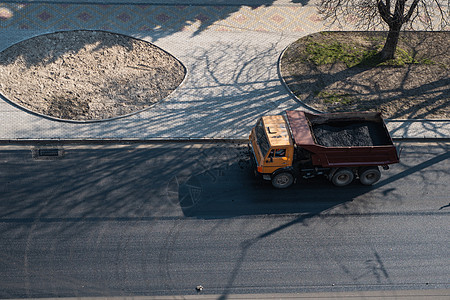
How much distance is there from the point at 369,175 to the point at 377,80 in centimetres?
628

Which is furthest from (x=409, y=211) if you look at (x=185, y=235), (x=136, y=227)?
(x=136, y=227)

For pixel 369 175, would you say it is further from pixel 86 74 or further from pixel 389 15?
pixel 86 74

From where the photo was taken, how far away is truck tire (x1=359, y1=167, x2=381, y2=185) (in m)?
14.2

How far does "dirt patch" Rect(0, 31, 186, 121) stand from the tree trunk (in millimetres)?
9604

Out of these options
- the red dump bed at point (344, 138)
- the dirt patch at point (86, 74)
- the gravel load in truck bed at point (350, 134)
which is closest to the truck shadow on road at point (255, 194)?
the red dump bed at point (344, 138)

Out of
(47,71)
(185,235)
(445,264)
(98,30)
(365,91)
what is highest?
(98,30)

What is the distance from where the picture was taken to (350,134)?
14.4 metres

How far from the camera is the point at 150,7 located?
2203 cm

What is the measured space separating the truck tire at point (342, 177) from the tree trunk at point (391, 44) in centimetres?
811

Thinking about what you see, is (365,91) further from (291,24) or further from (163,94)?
(163,94)

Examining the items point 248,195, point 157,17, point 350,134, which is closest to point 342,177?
point 350,134

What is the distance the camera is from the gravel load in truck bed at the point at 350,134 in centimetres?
1414

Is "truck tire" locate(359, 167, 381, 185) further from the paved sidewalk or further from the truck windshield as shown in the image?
the truck windshield

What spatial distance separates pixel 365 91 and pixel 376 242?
25.3ft
